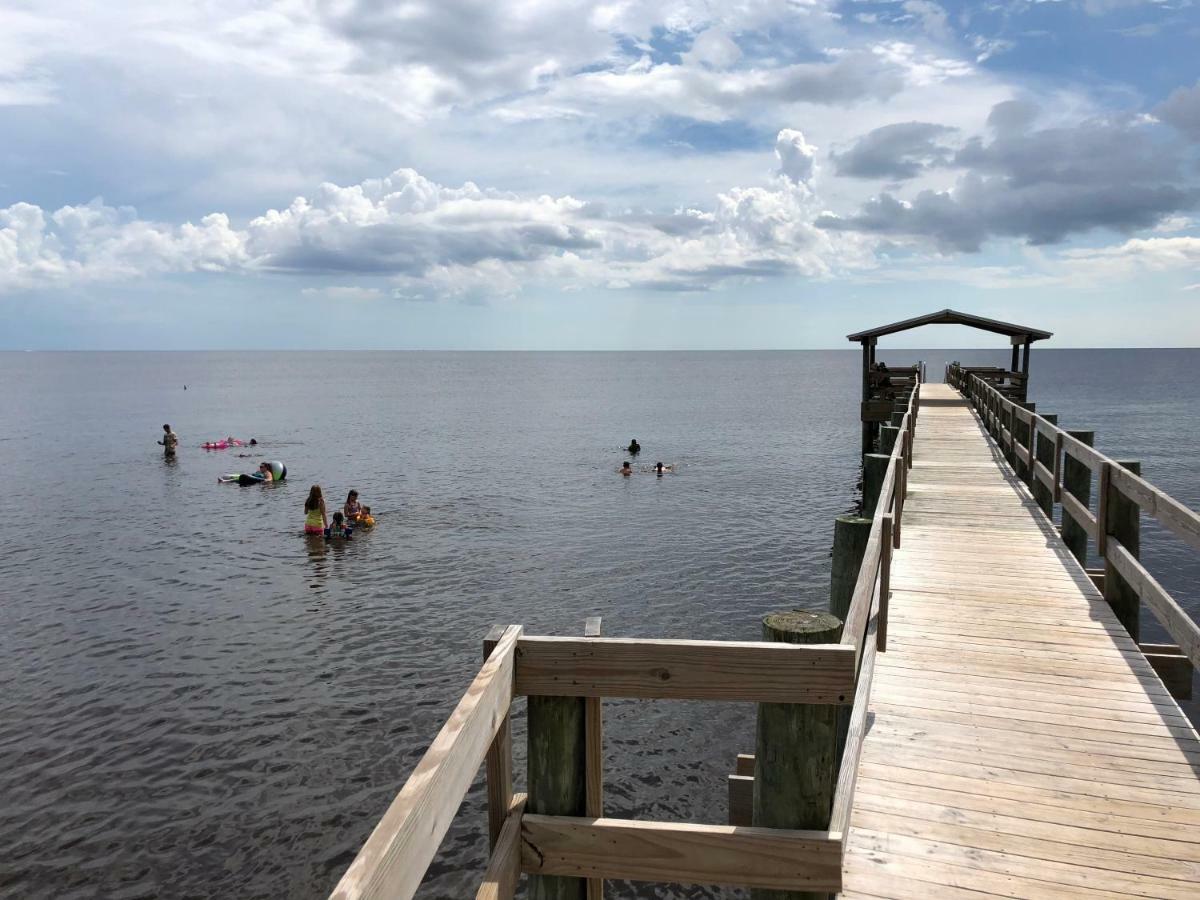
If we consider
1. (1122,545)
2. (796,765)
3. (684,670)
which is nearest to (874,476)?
(1122,545)

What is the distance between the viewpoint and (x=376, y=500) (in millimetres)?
31719

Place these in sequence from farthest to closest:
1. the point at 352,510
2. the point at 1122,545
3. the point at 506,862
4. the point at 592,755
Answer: the point at 352,510 → the point at 1122,545 → the point at 592,755 → the point at 506,862

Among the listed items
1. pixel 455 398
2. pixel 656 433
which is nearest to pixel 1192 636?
pixel 656 433

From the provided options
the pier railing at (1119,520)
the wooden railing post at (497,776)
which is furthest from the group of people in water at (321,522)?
the wooden railing post at (497,776)

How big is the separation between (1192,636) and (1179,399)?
112 meters

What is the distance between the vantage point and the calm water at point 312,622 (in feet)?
33.1

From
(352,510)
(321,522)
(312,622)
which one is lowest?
(312,622)

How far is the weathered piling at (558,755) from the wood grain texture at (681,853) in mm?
64

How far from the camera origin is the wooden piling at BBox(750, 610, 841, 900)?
132 inches

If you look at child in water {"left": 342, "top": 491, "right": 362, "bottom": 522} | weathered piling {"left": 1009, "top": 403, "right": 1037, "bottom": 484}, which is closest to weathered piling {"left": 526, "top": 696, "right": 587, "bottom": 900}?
weathered piling {"left": 1009, "top": 403, "right": 1037, "bottom": 484}

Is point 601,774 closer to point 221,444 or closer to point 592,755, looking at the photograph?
point 592,755

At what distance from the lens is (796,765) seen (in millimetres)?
3391

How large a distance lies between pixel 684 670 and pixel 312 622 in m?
15.2

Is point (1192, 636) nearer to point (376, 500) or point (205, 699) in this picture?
point (205, 699)
